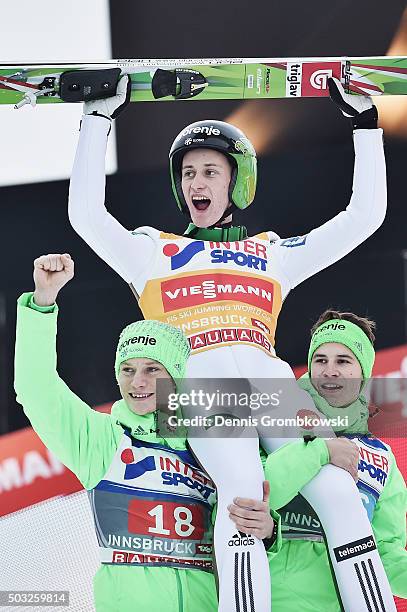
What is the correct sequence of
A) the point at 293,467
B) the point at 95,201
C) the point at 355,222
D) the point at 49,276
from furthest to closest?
the point at 355,222 < the point at 95,201 < the point at 293,467 < the point at 49,276

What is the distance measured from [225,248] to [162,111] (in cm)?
213

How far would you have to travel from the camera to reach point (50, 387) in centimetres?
259

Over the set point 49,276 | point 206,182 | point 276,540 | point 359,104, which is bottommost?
point 276,540

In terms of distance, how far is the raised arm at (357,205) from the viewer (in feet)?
9.70

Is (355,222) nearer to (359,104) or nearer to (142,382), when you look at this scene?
(359,104)

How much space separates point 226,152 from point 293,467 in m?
0.85

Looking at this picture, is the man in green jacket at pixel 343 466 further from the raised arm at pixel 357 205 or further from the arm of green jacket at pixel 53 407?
the arm of green jacket at pixel 53 407

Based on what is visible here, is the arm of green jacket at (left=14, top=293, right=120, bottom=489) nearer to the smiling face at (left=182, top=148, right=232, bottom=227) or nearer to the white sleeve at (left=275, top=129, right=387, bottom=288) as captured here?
the smiling face at (left=182, top=148, right=232, bottom=227)

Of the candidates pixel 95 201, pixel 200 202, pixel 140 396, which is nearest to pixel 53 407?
pixel 140 396

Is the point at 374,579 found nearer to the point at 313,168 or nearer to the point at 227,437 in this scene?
the point at 227,437

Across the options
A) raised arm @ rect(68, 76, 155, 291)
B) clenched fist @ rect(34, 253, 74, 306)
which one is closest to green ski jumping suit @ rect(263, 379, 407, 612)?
raised arm @ rect(68, 76, 155, 291)

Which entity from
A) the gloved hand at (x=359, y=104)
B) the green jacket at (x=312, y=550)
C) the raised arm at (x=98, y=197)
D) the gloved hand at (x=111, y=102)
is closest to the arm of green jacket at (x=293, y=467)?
the green jacket at (x=312, y=550)

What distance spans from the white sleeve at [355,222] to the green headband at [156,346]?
402 mm

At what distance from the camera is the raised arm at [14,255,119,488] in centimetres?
255
